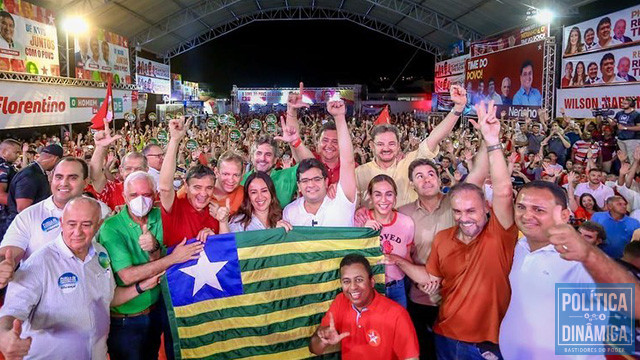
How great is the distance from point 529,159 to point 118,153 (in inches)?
352

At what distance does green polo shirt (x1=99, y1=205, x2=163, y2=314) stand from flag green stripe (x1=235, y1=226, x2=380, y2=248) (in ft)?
2.38

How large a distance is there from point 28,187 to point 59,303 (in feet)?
9.31

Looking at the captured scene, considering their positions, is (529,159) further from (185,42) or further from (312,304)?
(185,42)

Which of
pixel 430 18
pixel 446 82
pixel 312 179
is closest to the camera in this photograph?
pixel 312 179

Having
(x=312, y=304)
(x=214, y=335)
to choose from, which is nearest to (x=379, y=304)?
(x=312, y=304)

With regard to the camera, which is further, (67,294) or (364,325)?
(364,325)

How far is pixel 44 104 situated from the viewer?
50.8 feet

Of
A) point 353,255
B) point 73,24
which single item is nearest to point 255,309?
point 353,255

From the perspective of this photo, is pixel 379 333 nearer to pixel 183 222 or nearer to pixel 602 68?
pixel 183 222

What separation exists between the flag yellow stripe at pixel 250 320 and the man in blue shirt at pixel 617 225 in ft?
11.8

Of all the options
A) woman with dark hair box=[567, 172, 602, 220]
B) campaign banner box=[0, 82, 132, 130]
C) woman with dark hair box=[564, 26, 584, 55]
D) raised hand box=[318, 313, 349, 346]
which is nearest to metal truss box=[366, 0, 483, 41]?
woman with dark hair box=[564, 26, 584, 55]

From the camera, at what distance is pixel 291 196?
457 centimetres

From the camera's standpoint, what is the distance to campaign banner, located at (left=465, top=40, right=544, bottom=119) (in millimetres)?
17250

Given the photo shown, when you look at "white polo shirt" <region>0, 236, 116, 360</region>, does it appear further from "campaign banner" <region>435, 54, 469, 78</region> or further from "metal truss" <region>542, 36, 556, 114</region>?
"campaign banner" <region>435, 54, 469, 78</region>
